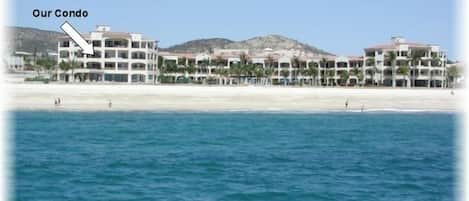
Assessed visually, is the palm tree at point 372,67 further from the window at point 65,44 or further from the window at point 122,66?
the window at point 65,44

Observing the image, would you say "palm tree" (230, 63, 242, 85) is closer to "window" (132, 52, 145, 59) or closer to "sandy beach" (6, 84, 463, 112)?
"window" (132, 52, 145, 59)

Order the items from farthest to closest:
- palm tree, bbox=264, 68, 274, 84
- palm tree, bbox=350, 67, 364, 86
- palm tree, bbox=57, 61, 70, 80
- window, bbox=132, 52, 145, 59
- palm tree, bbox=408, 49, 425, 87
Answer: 1. palm tree, bbox=264, 68, 274, 84
2. palm tree, bbox=350, 67, 364, 86
3. palm tree, bbox=408, 49, 425, 87
4. window, bbox=132, 52, 145, 59
5. palm tree, bbox=57, 61, 70, 80

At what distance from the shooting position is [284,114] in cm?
3916

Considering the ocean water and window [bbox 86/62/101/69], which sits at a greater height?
window [bbox 86/62/101/69]

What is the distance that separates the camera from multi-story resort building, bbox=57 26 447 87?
68.3 m

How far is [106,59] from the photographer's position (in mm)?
68188

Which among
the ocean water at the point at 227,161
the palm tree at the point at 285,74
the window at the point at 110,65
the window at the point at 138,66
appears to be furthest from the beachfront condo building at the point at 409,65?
the ocean water at the point at 227,161

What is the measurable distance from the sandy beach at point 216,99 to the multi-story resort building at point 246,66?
19422 mm

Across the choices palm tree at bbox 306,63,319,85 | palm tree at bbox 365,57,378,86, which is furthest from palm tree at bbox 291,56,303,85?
palm tree at bbox 365,57,378,86

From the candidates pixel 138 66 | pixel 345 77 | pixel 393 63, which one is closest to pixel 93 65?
pixel 138 66

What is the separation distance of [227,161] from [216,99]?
31.9 metres

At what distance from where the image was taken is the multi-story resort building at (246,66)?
68.3 metres

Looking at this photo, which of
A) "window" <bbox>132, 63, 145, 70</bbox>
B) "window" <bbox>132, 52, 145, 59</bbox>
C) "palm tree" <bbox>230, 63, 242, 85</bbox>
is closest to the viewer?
"window" <bbox>132, 52, 145, 59</bbox>

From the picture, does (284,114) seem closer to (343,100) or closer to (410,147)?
(343,100)
